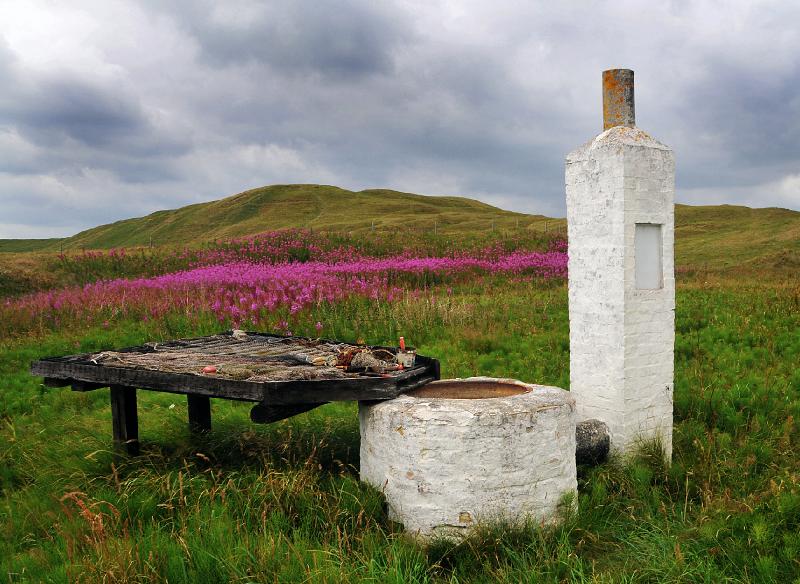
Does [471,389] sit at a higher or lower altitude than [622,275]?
lower

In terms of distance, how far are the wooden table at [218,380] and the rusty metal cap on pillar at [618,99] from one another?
294 cm

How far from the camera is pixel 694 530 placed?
4871mm

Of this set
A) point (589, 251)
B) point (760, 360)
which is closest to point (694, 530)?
point (589, 251)

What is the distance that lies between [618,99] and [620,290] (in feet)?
6.37

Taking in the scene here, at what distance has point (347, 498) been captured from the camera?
5.03 m

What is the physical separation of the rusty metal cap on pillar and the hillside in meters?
51.3

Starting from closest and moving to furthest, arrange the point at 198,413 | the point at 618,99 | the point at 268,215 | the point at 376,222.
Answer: the point at 618,99 → the point at 198,413 → the point at 376,222 → the point at 268,215

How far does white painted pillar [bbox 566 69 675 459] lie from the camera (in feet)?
19.3

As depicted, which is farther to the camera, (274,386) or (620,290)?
(620,290)

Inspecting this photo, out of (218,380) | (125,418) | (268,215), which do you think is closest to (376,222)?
(268,215)

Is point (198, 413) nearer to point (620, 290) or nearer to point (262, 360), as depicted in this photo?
point (262, 360)

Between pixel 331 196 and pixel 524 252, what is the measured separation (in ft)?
199

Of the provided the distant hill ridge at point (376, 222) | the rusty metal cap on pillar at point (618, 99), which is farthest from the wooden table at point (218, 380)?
the distant hill ridge at point (376, 222)

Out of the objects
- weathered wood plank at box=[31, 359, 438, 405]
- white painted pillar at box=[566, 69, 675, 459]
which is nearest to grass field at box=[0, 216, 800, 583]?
white painted pillar at box=[566, 69, 675, 459]
